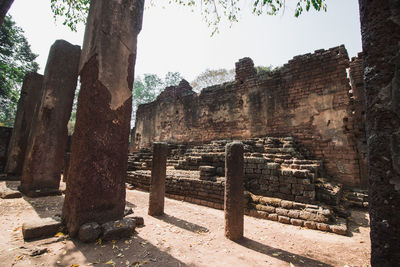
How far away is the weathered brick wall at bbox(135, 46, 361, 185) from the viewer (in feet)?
21.2

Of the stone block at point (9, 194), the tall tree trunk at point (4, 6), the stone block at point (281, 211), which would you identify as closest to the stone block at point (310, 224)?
the stone block at point (281, 211)

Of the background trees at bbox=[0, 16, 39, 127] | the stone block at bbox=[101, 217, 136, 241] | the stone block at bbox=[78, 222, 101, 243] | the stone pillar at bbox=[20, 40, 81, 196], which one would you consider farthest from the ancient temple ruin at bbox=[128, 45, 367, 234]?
the background trees at bbox=[0, 16, 39, 127]

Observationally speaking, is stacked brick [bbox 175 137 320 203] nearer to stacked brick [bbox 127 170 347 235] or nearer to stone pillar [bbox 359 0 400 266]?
stacked brick [bbox 127 170 347 235]

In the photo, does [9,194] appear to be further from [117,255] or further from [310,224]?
[310,224]

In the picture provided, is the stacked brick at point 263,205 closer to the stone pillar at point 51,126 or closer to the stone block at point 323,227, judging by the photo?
the stone block at point 323,227

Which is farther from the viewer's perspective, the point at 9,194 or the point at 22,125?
the point at 22,125

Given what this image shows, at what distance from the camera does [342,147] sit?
20.9 feet

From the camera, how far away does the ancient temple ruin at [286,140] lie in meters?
4.47

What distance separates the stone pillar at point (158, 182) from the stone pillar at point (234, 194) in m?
1.64

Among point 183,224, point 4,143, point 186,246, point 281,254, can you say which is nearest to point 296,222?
point 281,254

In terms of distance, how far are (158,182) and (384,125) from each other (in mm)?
3960

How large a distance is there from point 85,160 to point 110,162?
33 cm

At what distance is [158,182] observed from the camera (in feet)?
14.0

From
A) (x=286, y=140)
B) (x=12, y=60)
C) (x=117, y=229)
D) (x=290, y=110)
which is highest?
(x=12, y=60)
